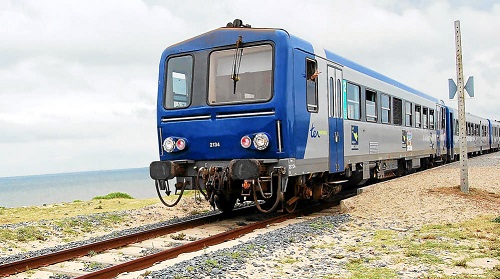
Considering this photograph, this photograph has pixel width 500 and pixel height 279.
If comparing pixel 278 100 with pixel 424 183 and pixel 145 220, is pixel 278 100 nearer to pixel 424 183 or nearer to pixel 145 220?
pixel 145 220

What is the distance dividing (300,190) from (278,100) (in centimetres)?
231

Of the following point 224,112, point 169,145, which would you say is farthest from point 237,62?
point 169,145

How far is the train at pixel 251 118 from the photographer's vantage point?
935cm

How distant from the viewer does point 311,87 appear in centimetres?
1030

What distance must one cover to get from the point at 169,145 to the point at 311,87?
115 inches

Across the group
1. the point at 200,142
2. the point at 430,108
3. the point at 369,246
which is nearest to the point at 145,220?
the point at 200,142

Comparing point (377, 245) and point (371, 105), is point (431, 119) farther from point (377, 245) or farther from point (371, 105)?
point (377, 245)

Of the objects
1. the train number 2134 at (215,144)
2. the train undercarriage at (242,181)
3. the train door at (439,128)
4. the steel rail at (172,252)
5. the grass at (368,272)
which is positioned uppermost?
the train door at (439,128)

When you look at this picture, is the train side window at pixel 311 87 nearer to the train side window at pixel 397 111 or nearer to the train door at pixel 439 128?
the train side window at pixel 397 111

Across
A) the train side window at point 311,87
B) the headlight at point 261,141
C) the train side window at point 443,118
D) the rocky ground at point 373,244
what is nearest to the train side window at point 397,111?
the rocky ground at point 373,244

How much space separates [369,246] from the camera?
785cm

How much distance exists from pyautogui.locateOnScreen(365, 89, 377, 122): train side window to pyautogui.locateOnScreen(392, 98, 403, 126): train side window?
188 centimetres

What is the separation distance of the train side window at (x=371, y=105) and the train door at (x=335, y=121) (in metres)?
2.06

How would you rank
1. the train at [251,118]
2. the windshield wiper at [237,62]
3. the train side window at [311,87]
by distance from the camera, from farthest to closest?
the train side window at [311,87], the windshield wiper at [237,62], the train at [251,118]
